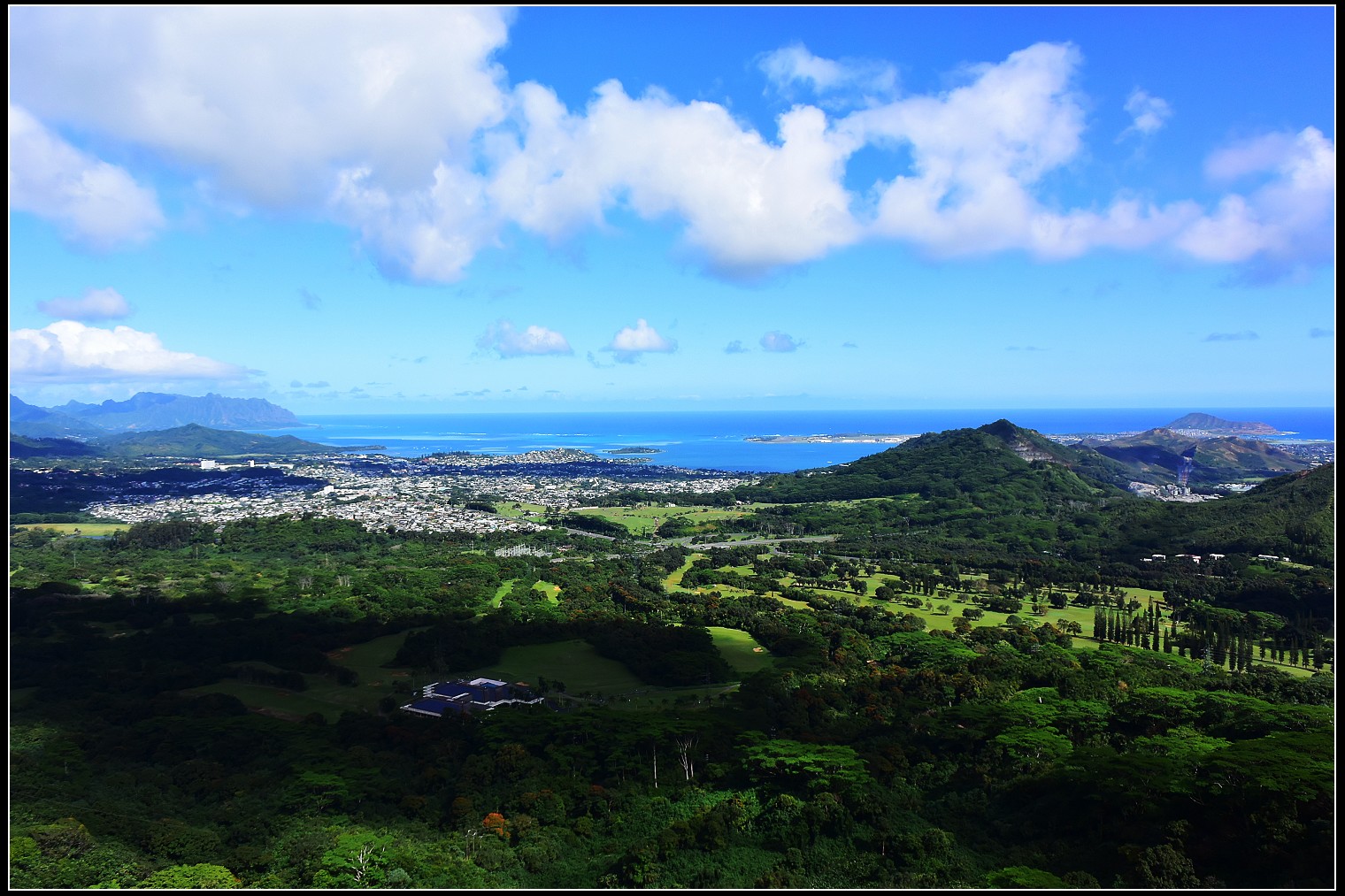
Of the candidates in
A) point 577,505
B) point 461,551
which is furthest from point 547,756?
point 577,505

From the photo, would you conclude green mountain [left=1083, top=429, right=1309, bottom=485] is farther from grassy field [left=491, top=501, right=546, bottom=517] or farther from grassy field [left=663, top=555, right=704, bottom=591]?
grassy field [left=491, top=501, right=546, bottom=517]

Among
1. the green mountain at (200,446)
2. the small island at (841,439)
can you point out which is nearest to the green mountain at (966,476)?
the small island at (841,439)

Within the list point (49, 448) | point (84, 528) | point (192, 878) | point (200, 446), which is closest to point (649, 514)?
point (84, 528)

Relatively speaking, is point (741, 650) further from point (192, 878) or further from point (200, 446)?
point (200, 446)

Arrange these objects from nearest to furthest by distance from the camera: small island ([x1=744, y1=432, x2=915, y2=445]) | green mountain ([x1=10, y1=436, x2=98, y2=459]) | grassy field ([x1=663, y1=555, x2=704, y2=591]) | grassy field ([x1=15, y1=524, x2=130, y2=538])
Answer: grassy field ([x1=663, y1=555, x2=704, y2=591]) < grassy field ([x1=15, y1=524, x2=130, y2=538]) < green mountain ([x1=10, y1=436, x2=98, y2=459]) < small island ([x1=744, y1=432, x2=915, y2=445])

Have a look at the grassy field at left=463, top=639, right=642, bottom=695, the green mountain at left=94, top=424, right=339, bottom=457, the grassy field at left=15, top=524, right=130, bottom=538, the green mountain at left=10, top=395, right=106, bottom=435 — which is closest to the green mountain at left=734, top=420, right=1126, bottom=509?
the grassy field at left=463, top=639, right=642, bottom=695

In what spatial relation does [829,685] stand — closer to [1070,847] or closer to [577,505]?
[1070,847]
